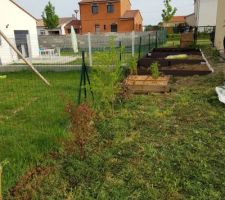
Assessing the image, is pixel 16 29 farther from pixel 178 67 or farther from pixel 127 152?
pixel 127 152

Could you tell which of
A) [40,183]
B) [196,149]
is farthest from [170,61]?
[40,183]

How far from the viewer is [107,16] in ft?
121

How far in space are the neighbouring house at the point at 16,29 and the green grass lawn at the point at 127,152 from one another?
28.4ft

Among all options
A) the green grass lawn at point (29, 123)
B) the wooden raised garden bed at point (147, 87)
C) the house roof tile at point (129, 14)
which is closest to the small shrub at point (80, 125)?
the green grass lawn at point (29, 123)

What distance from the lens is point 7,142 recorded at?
4.18m

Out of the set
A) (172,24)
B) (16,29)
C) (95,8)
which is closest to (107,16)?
(95,8)

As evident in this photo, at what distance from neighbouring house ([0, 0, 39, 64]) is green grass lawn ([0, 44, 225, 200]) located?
28.4 ft

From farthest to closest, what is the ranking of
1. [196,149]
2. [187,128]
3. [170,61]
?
[170,61], [187,128], [196,149]

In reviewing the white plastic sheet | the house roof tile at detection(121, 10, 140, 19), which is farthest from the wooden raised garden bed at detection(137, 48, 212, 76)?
the house roof tile at detection(121, 10, 140, 19)

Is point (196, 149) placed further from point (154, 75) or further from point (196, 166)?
point (154, 75)

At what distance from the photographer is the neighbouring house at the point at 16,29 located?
1397 cm

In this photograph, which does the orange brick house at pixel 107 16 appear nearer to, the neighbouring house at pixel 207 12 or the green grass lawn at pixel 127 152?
the neighbouring house at pixel 207 12

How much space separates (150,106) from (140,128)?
4.25 feet

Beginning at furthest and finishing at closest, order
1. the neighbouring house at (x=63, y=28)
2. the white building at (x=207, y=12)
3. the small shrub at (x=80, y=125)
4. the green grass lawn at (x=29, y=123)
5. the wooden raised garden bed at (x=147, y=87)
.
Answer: the neighbouring house at (x=63, y=28) → the white building at (x=207, y=12) → the wooden raised garden bed at (x=147, y=87) → the small shrub at (x=80, y=125) → the green grass lawn at (x=29, y=123)
